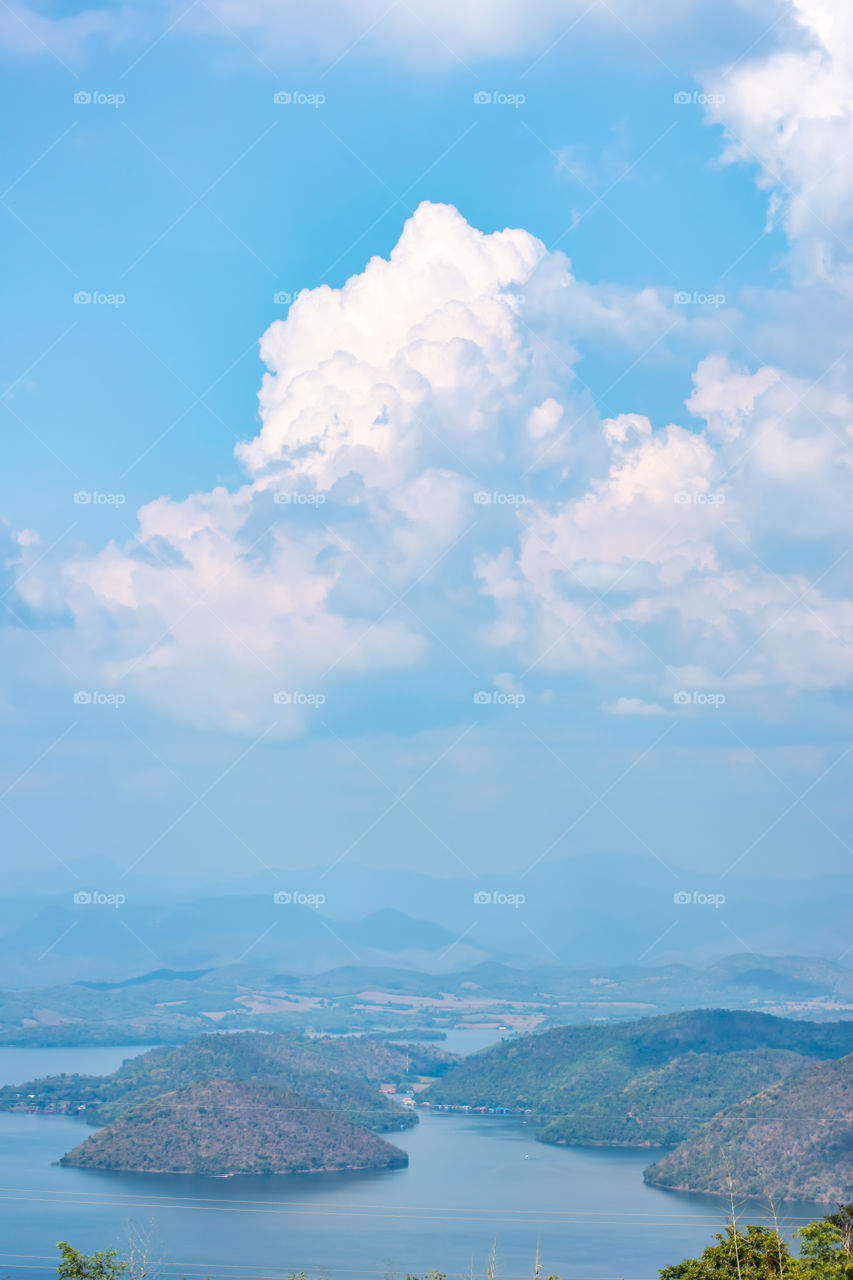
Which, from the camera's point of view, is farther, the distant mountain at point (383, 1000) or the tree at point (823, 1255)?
the distant mountain at point (383, 1000)

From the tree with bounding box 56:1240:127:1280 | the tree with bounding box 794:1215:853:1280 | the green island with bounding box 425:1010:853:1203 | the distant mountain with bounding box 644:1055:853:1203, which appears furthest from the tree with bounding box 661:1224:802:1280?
the distant mountain with bounding box 644:1055:853:1203

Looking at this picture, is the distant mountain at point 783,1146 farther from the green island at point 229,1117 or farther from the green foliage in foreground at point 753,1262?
the green foliage in foreground at point 753,1262

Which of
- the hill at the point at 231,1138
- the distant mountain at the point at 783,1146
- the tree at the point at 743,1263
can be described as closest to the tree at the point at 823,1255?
the tree at the point at 743,1263

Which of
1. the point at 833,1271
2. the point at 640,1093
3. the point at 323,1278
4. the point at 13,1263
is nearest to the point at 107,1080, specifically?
the point at 640,1093

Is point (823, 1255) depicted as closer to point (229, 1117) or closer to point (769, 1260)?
point (769, 1260)

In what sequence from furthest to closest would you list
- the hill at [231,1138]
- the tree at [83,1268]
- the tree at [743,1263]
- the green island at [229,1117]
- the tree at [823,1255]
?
the green island at [229,1117] → the hill at [231,1138] → the tree at [743,1263] → the tree at [823,1255] → the tree at [83,1268]

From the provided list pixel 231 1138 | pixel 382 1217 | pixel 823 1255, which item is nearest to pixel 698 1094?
pixel 231 1138

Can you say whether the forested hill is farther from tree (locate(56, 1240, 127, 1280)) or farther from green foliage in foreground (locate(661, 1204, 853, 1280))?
tree (locate(56, 1240, 127, 1280))
